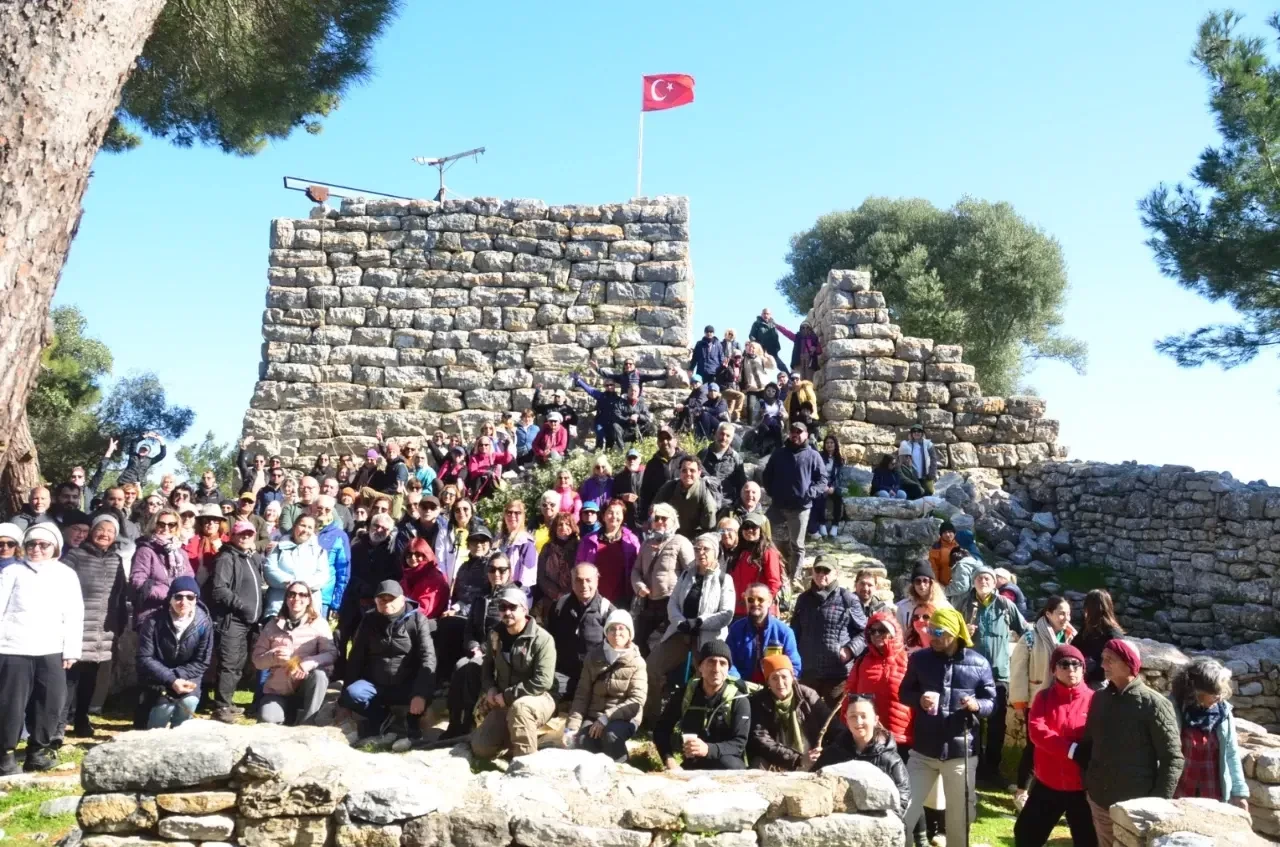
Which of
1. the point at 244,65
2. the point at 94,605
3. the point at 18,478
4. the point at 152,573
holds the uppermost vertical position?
the point at 244,65

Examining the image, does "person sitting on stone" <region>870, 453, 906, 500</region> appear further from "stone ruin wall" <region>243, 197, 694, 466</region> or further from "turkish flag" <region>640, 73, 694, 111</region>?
"turkish flag" <region>640, 73, 694, 111</region>

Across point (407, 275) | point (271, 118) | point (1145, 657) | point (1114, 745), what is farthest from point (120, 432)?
point (1114, 745)

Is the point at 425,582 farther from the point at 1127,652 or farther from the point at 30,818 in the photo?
the point at 1127,652

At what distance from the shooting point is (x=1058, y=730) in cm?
584

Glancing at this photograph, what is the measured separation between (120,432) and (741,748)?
19.9 m

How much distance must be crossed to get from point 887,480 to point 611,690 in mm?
7465

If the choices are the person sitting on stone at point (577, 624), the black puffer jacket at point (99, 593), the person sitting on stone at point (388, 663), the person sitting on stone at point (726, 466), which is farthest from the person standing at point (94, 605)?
the person sitting on stone at point (726, 466)

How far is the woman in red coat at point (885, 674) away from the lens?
6645mm

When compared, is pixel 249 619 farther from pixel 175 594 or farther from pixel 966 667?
pixel 966 667

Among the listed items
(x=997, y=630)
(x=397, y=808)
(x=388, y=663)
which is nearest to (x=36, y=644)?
(x=388, y=663)

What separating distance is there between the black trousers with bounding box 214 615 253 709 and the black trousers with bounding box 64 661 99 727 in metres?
0.84

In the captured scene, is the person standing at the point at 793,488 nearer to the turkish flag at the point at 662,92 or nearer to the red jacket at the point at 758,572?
the red jacket at the point at 758,572

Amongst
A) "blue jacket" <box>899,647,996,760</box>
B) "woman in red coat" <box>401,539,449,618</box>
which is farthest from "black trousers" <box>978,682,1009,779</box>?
"woman in red coat" <box>401,539,449,618</box>

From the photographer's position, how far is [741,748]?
6.04 m
